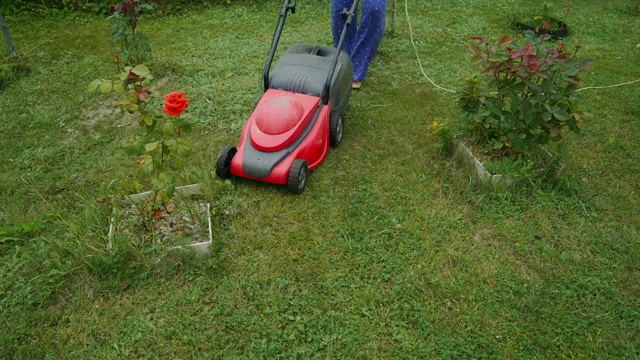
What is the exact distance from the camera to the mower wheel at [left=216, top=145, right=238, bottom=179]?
2.83 m

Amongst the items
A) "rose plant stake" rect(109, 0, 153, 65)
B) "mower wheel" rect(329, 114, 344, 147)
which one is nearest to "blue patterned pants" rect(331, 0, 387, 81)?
"mower wheel" rect(329, 114, 344, 147)

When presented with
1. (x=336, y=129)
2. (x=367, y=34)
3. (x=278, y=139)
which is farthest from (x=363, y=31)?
(x=278, y=139)

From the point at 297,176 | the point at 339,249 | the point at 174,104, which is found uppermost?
the point at 174,104

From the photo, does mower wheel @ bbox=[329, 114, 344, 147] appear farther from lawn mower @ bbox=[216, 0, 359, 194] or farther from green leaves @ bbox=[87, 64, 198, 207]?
green leaves @ bbox=[87, 64, 198, 207]

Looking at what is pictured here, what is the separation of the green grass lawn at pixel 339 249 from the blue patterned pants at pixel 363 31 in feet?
0.82

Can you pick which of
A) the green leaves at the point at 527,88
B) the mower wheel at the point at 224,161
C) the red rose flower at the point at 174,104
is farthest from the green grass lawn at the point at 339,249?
the red rose flower at the point at 174,104

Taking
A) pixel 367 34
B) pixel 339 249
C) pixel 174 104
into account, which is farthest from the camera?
pixel 367 34

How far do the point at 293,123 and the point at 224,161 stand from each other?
460 millimetres

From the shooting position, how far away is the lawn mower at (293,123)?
9.15 ft

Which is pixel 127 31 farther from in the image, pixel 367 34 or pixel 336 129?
pixel 336 129

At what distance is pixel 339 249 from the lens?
101 inches

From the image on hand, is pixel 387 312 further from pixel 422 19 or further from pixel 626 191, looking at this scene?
pixel 422 19

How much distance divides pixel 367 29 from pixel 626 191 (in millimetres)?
2159

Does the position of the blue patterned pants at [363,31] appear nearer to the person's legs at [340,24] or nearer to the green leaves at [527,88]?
the person's legs at [340,24]
